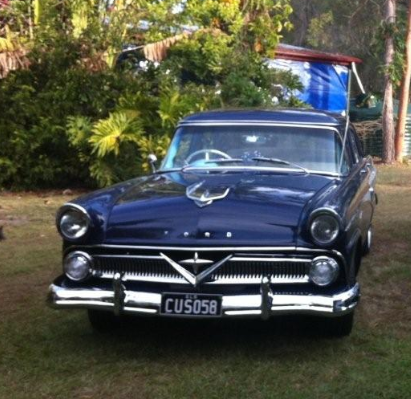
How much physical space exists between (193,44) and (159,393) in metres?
10.8

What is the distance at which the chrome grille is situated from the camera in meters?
5.36

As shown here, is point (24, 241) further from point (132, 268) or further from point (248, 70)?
point (248, 70)

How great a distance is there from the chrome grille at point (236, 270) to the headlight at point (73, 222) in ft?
0.94

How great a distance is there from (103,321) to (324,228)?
1.74 meters

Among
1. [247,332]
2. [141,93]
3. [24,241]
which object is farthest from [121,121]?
[247,332]

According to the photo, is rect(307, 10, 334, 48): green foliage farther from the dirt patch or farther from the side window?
the side window

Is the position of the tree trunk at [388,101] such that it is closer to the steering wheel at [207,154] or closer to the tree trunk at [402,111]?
the tree trunk at [402,111]

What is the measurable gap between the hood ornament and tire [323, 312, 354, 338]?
1.07m

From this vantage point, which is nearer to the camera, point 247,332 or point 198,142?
point 247,332

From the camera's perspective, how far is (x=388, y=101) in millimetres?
21859

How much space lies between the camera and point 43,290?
7645 mm

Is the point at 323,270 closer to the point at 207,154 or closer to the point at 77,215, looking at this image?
the point at 77,215

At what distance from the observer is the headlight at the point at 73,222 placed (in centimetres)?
562

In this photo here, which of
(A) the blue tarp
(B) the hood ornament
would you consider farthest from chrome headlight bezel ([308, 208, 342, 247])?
(A) the blue tarp
